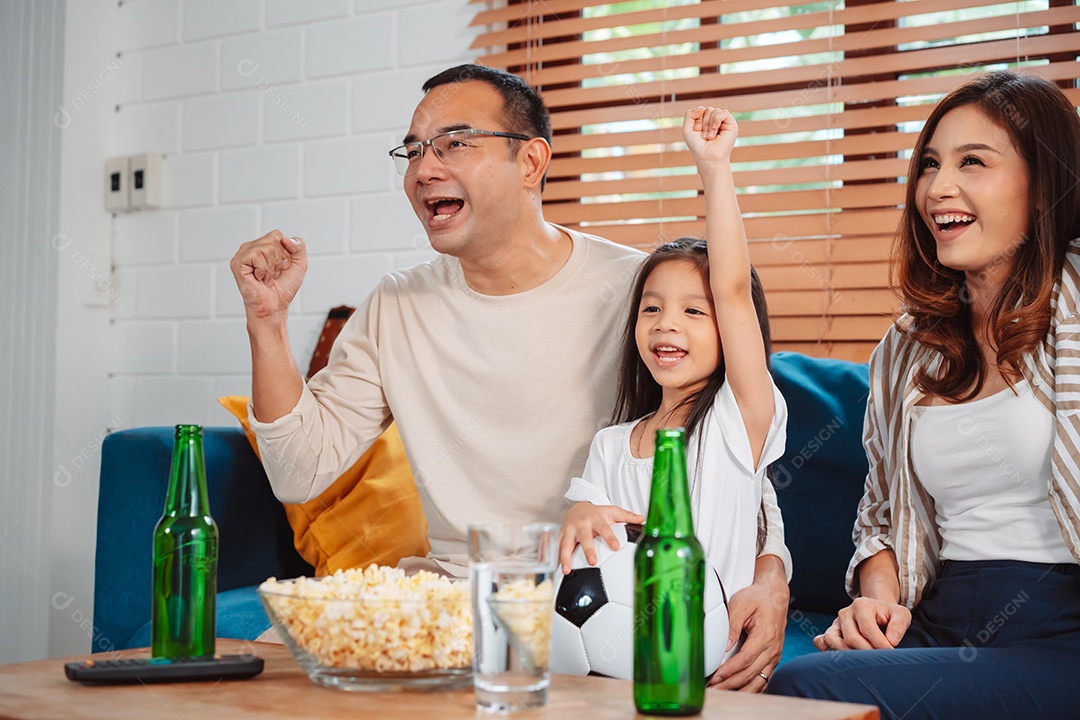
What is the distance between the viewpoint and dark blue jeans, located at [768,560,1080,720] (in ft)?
4.17

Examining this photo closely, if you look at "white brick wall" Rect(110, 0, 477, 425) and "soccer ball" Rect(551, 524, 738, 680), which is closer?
"soccer ball" Rect(551, 524, 738, 680)

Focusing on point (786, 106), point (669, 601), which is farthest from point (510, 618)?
point (786, 106)

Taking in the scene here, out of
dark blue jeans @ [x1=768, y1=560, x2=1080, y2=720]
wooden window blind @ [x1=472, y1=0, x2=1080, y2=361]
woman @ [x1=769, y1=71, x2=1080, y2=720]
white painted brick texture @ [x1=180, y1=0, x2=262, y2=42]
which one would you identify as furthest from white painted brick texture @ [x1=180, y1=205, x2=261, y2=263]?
dark blue jeans @ [x1=768, y1=560, x2=1080, y2=720]

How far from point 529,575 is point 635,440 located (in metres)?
0.70

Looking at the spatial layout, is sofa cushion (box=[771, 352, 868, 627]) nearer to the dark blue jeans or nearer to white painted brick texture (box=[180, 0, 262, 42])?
the dark blue jeans

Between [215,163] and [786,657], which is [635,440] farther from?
[215,163]

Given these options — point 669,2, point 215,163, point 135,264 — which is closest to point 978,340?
point 669,2

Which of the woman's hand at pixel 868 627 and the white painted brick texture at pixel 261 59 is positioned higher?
the white painted brick texture at pixel 261 59

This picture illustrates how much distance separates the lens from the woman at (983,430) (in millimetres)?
1333

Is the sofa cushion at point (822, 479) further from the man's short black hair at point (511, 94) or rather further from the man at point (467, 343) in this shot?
the man's short black hair at point (511, 94)

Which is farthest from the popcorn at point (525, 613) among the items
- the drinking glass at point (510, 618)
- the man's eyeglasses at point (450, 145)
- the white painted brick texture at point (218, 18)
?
the white painted brick texture at point (218, 18)

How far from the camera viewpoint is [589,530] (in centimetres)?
129

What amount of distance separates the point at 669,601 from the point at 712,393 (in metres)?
0.70

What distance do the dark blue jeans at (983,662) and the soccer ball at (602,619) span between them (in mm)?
182
